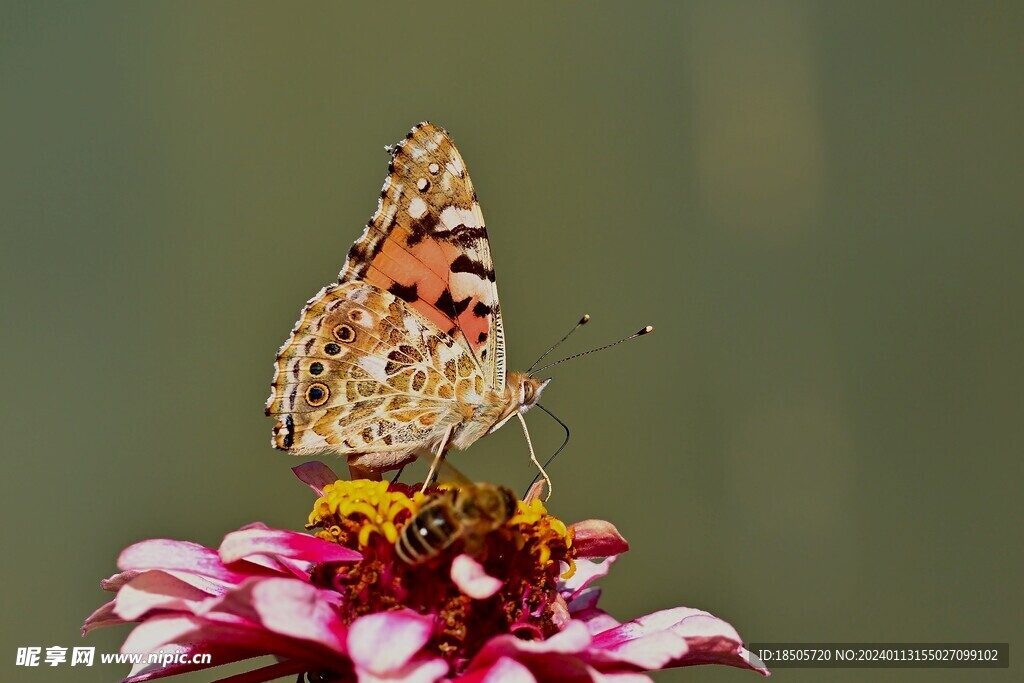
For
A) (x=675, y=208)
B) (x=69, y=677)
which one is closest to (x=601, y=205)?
(x=675, y=208)

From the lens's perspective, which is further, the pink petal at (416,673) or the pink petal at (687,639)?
the pink petal at (687,639)

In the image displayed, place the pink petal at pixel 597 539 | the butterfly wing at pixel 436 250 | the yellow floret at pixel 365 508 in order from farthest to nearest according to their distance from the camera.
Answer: the butterfly wing at pixel 436 250 < the pink petal at pixel 597 539 < the yellow floret at pixel 365 508

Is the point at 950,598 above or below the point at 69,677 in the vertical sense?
below

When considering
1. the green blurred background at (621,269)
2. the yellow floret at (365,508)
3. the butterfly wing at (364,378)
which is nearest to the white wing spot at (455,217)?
the butterfly wing at (364,378)

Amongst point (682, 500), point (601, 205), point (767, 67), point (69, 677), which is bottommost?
point (682, 500)

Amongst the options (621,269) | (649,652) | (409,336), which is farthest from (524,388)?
(621,269)

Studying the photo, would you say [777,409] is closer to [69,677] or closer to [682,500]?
[682,500]

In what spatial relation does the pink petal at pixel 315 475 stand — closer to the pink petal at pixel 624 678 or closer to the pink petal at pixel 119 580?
the pink petal at pixel 119 580

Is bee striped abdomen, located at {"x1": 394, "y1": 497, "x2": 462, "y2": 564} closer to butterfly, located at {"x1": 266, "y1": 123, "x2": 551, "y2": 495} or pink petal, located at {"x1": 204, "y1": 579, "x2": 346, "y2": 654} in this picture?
pink petal, located at {"x1": 204, "y1": 579, "x2": 346, "y2": 654}
